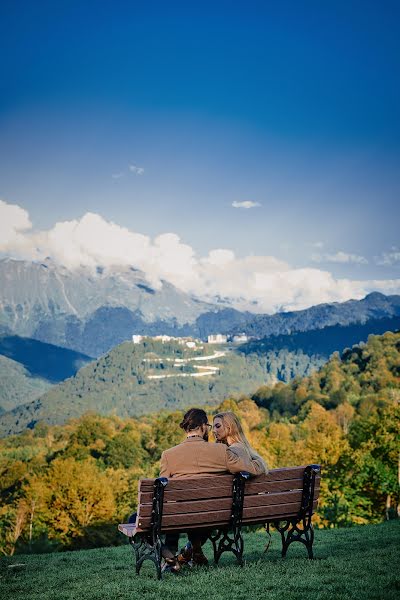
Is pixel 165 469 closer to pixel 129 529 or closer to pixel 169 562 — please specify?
pixel 129 529

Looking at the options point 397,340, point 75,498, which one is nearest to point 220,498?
point 75,498

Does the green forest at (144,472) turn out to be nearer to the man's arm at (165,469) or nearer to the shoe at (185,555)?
the shoe at (185,555)

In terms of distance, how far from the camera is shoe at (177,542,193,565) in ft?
27.1

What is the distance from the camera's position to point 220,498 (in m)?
7.78

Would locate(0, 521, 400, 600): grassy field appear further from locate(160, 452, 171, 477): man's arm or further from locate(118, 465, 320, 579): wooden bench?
locate(160, 452, 171, 477): man's arm

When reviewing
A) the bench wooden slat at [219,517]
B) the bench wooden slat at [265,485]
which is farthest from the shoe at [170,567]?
the bench wooden slat at [265,485]

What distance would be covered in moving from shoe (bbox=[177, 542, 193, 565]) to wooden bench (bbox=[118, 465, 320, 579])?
17.9 inches

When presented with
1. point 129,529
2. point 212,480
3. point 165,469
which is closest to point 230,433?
point 212,480

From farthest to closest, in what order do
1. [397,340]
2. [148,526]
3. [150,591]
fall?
[397,340], [148,526], [150,591]

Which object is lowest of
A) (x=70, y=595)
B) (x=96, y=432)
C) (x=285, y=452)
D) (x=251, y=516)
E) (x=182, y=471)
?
(x=96, y=432)

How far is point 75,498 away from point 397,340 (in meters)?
128

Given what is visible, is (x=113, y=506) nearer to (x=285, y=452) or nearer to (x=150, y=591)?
(x=285, y=452)

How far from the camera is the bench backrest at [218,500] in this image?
24.3ft

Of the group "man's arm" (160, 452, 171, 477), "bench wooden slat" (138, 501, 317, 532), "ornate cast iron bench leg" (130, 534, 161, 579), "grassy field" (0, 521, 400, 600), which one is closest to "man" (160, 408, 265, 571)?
"man's arm" (160, 452, 171, 477)
